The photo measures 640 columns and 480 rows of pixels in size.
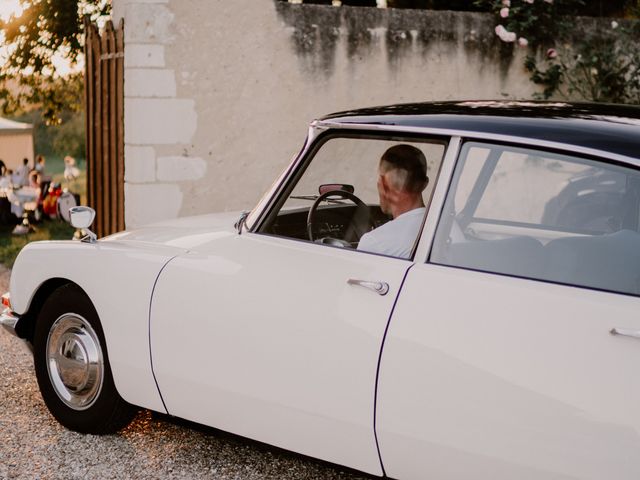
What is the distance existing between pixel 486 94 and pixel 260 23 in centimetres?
243

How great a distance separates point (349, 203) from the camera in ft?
14.1

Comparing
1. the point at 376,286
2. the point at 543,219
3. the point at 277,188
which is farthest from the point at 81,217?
the point at 543,219

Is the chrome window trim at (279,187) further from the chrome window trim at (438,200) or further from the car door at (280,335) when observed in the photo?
the chrome window trim at (438,200)

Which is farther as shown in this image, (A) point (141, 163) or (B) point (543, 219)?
(A) point (141, 163)

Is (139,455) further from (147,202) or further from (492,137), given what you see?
(147,202)

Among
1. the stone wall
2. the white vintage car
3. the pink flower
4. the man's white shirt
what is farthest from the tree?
the man's white shirt

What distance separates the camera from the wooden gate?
919 cm

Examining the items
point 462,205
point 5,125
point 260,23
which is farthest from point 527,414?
point 5,125

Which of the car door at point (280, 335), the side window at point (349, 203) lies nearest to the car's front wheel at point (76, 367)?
the car door at point (280, 335)

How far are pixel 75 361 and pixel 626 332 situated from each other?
2.61 meters

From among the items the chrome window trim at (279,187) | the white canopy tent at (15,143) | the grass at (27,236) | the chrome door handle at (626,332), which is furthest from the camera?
the white canopy tent at (15,143)

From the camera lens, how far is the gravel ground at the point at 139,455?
402cm

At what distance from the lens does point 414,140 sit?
3.34 m

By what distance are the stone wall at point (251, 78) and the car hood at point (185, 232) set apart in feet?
14.9
